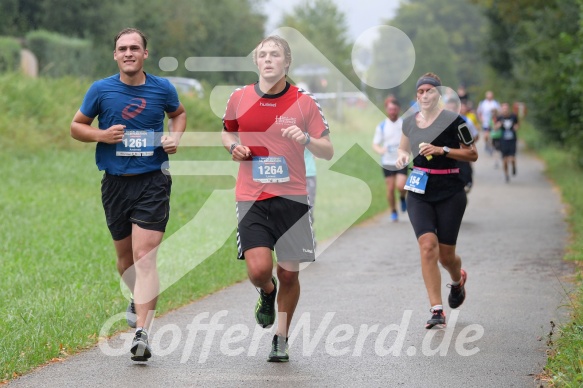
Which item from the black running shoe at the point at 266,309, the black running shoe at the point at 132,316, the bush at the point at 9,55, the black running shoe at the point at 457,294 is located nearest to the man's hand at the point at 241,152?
the black running shoe at the point at 266,309

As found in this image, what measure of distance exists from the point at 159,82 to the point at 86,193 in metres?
11.2

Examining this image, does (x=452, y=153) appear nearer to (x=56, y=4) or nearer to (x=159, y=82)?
(x=159, y=82)

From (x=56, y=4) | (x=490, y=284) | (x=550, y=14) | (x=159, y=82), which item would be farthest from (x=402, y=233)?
(x=56, y=4)

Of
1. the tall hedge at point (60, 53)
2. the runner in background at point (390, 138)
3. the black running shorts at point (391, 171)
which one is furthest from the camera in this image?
the tall hedge at point (60, 53)

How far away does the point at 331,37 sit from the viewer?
265 feet

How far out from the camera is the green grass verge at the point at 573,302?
611 centimetres

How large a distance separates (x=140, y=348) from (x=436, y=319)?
2600 mm

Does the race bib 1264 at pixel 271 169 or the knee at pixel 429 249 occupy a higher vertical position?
the race bib 1264 at pixel 271 169

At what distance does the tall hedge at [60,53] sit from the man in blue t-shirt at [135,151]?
94.6 feet

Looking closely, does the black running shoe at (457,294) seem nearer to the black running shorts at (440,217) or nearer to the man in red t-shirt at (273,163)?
the black running shorts at (440,217)

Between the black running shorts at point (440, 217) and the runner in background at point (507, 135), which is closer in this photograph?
the black running shorts at point (440, 217)

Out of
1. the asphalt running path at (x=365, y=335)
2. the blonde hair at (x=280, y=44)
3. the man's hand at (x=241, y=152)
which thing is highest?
the blonde hair at (x=280, y=44)

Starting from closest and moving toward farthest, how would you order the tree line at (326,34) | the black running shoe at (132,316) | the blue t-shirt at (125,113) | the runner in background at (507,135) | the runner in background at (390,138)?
1. the blue t-shirt at (125,113)
2. the black running shoe at (132,316)
3. the runner in background at (390,138)
4. the tree line at (326,34)
5. the runner in background at (507,135)

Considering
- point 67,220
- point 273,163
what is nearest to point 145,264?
point 273,163
